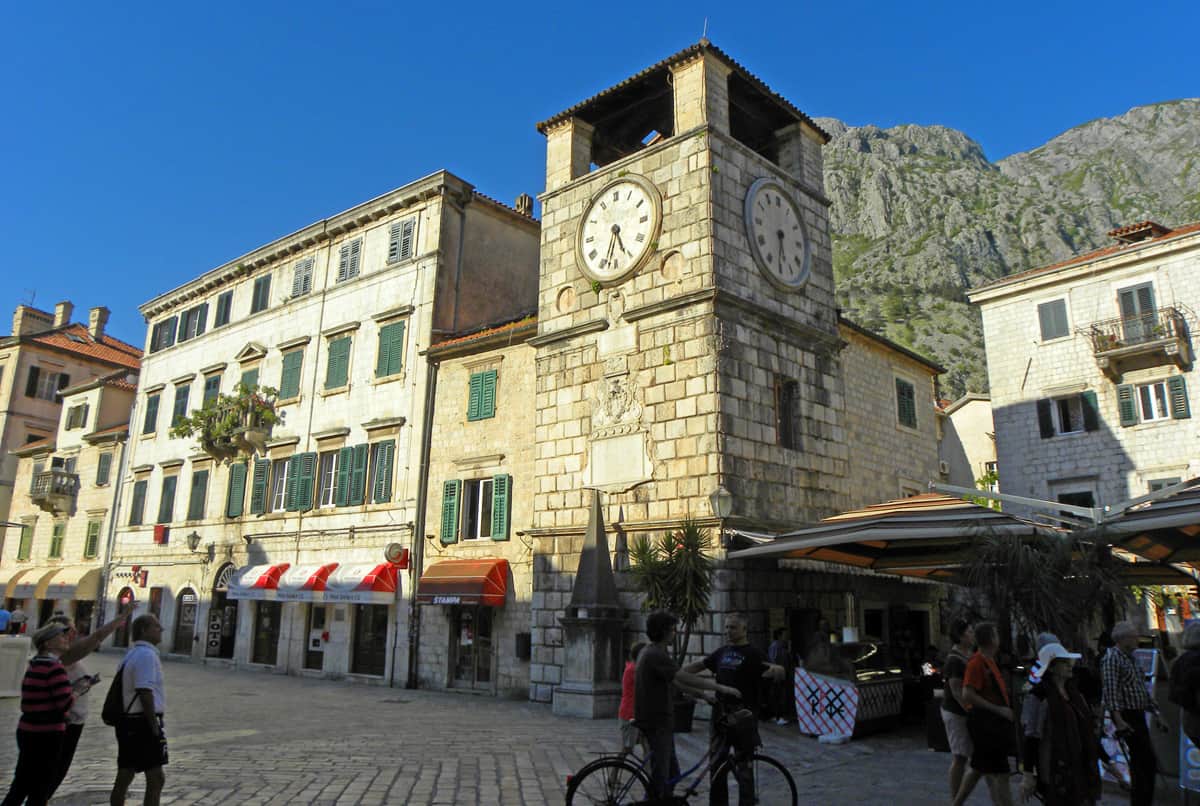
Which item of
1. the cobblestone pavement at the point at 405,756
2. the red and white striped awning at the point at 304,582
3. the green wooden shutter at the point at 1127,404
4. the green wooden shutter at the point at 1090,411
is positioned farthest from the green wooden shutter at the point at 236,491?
the green wooden shutter at the point at 1127,404

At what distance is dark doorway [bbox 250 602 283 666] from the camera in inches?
947

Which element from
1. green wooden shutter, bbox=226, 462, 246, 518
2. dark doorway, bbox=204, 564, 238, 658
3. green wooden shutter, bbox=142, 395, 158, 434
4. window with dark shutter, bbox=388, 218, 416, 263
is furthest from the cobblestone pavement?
green wooden shutter, bbox=142, 395, 158, 434

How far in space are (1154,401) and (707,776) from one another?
22.7 m

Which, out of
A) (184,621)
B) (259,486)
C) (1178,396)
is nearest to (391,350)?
(259,486)

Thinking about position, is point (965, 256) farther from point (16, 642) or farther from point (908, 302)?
point (16, 642)

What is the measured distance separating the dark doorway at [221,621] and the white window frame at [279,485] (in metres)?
2.91

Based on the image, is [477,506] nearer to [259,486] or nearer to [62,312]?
[259,486]

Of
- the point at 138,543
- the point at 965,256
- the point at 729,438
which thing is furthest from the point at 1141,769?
the point at 965,256

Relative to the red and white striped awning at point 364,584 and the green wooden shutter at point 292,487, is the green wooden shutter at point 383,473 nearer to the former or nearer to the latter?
the red and white striped awning at point 364,584

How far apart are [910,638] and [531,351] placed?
1146 centimetres

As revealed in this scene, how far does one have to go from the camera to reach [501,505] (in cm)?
1881

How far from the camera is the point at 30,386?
40.3m

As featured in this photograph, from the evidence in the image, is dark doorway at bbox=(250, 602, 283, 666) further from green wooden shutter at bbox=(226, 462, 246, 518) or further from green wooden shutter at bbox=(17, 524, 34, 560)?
green wooden shutter at bbox=(17, 524, 34, 560)

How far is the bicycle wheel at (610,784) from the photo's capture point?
6.31m
